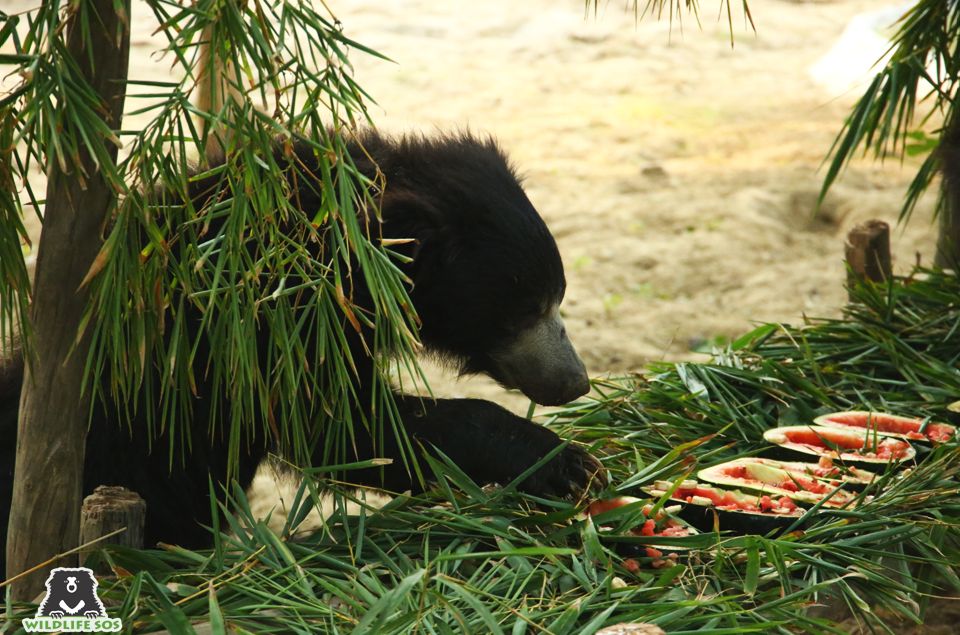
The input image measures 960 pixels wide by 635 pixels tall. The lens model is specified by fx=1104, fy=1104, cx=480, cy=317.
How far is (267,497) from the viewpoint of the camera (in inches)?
181

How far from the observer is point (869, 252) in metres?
4.83

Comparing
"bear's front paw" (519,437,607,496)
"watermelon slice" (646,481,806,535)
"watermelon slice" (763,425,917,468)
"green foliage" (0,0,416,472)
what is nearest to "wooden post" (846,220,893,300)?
"watermelon slice" (763,425,917,468)

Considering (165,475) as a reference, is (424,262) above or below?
above

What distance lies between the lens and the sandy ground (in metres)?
6.48

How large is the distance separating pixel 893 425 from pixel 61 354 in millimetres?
2612

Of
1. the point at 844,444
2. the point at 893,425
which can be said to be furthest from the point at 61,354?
the point at 893,425

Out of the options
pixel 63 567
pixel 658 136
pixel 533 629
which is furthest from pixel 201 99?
pixel 658 136

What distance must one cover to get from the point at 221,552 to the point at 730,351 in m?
2.45

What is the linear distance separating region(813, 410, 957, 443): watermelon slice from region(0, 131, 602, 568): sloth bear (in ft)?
3.11

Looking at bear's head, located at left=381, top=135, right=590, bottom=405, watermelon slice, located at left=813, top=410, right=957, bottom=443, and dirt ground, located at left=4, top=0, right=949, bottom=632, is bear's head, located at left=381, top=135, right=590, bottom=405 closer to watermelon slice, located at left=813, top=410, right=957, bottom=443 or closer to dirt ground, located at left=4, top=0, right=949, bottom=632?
dirt ground, located at left=4, top=0, right=949, bottom=632

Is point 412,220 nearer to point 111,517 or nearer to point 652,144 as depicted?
point 111,517

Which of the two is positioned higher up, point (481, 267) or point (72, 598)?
point (481, 267)

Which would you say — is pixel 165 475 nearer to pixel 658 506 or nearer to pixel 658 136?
pixel 658 506

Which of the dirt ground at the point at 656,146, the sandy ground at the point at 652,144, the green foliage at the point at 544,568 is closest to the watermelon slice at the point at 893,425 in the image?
the green foliage at the point at 544,568
